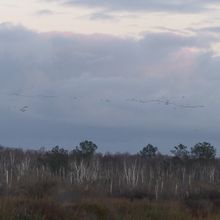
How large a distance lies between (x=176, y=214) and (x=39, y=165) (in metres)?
28.3

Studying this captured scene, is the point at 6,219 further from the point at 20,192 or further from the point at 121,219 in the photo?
the point at 20,192

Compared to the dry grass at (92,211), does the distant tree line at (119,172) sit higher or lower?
higher

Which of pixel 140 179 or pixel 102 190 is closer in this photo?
pixel 102 190

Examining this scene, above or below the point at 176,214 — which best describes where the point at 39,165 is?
above

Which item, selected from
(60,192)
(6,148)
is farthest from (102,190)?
(6,148)

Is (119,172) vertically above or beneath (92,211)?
above

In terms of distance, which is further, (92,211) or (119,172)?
(119,172)

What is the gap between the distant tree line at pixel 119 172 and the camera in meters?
41.0

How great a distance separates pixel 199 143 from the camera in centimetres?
6294

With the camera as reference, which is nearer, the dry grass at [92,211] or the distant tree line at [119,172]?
the dry grass at [92,211]

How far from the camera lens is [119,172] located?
189 feet

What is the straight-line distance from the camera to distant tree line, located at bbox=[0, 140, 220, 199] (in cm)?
4100

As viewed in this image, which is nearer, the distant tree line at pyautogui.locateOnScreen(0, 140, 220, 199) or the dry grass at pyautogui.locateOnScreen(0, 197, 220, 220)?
the dry grass at pyautogui.locateOnScreen(0, 197, 220, 220)

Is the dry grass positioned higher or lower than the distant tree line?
lower
